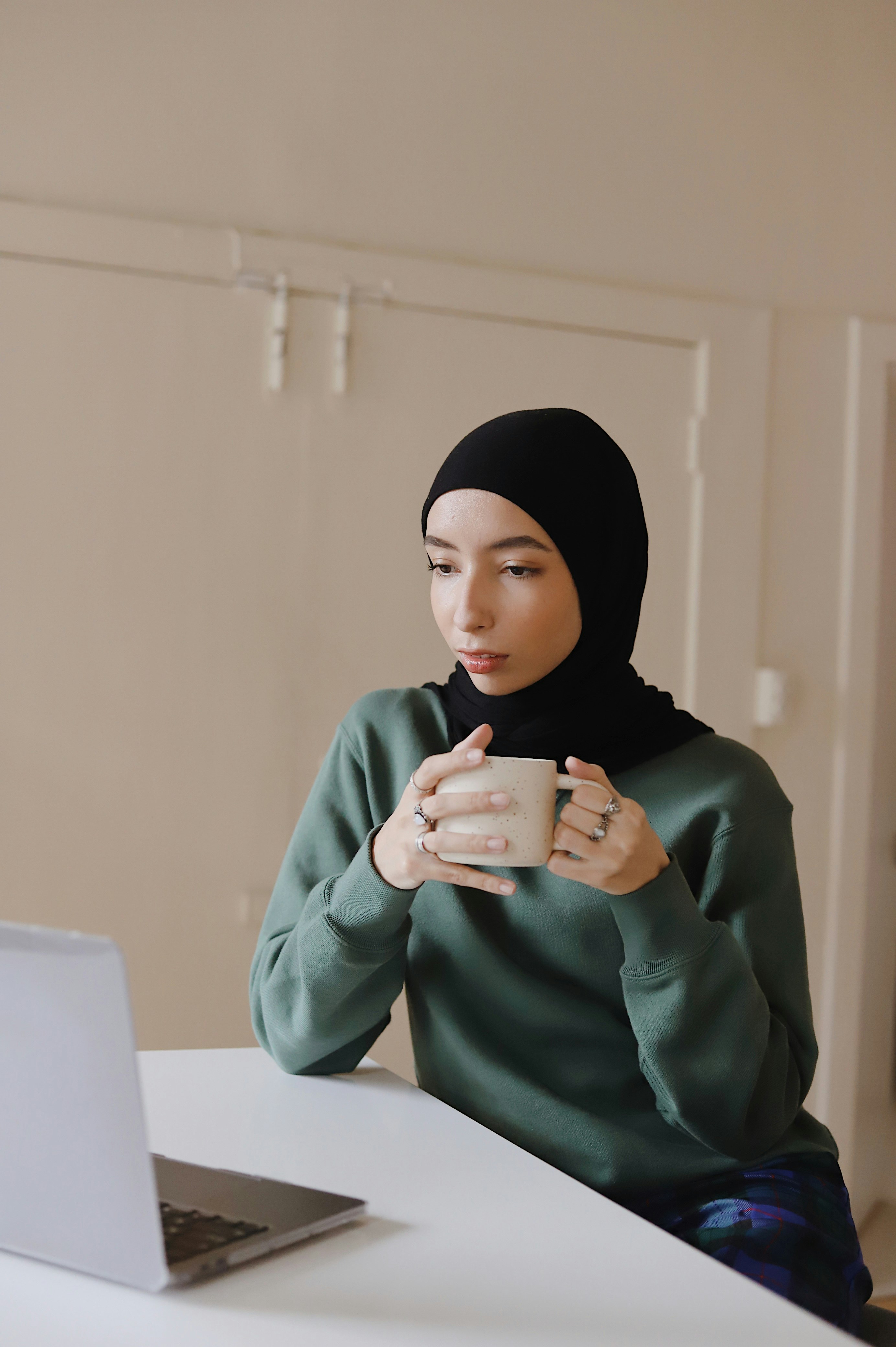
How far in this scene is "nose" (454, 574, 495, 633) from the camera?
1.09m

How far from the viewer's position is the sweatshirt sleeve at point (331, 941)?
1.01 meters

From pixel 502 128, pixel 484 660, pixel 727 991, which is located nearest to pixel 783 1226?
pixel 727 991

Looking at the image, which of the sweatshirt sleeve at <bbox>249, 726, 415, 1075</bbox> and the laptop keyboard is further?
the sweatshirt sleeve at <bbox>249, 726, 415, 1075</bbox>

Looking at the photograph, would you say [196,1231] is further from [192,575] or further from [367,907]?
[192,575]

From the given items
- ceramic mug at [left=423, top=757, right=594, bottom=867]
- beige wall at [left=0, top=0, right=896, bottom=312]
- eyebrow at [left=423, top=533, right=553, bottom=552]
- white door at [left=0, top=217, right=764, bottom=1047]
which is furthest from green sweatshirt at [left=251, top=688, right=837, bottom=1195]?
beige wall at [left=0, top=0, right=896, bottom=312]

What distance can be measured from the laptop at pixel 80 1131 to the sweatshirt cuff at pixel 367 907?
33 cm

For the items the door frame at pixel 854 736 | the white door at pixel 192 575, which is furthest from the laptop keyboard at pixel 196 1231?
the door frame at pixel 854 736

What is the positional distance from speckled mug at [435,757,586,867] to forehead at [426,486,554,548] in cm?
31

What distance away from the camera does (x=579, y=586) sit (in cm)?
116

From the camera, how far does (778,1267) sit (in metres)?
0.94

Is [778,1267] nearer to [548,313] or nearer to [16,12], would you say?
[548,313]

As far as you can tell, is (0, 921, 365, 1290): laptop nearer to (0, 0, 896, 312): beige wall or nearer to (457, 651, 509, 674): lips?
(457, 651, 509, 674): lips

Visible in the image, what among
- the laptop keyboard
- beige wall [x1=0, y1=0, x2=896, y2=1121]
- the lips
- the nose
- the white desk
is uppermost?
beige wall [x1=0, y1=0, x2=896, y2=1121]

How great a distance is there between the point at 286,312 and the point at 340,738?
3.88ft
